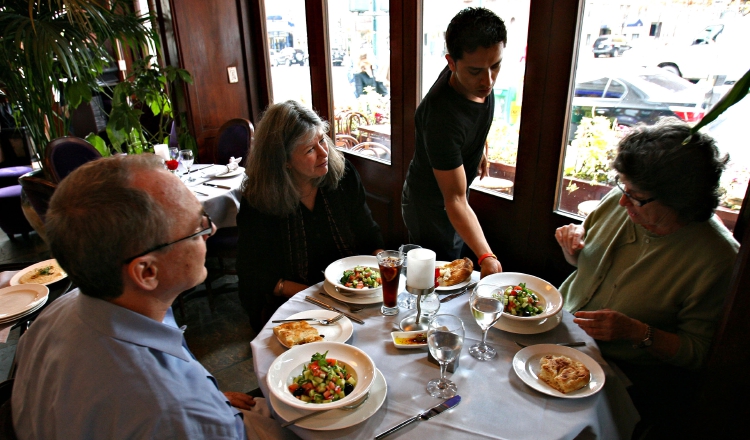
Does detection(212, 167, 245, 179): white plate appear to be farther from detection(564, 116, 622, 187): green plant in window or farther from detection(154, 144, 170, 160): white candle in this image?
detection(564, 116, 622, 187): green plant in window

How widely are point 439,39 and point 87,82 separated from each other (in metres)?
2.58

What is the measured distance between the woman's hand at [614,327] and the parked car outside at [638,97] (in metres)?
0.95

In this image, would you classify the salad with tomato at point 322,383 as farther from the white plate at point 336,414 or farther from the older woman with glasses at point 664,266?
the older woman with glasses at point 664,266

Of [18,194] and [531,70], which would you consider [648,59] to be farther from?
[18,194]

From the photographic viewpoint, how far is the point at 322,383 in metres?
1.07

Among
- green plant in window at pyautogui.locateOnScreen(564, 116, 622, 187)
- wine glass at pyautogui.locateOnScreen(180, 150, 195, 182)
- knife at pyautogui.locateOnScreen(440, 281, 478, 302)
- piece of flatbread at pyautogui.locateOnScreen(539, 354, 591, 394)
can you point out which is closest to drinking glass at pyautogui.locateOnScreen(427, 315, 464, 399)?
piece of flatbread at pyautogui.locateOnScreen(539, 354, 591, 394)

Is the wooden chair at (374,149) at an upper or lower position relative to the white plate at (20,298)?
upper

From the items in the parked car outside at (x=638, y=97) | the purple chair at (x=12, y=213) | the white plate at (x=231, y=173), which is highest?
the parked car outside at (x=638, y=97)

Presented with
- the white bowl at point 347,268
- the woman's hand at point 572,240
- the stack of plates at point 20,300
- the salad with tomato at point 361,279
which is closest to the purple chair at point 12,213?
the stack of plates at point 20,300

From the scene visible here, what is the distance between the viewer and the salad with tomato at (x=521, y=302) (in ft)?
4.34

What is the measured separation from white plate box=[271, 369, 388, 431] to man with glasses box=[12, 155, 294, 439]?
116 millimetres

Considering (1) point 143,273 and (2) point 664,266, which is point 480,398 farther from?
(1) point 143,273

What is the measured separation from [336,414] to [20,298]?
4.44ft

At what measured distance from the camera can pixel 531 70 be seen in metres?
2.09
